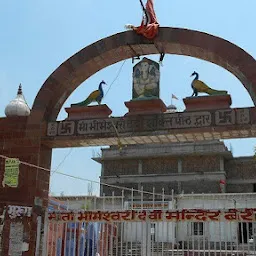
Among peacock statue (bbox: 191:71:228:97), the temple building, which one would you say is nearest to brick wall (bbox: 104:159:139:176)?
the temple building

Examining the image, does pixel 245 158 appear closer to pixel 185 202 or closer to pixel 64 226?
pixel 185 202

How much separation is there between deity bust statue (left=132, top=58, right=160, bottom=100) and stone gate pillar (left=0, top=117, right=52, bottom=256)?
2.17m

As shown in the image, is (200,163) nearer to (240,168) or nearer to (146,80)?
(240,168)

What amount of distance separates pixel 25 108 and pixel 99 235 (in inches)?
130

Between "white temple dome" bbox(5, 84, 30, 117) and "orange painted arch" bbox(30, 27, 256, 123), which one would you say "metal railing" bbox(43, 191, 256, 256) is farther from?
"white temple dome" bbox(5, 84, 30, 117)

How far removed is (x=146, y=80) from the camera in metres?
8.76

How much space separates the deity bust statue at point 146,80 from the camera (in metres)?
8.66

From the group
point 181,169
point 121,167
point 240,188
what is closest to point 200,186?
point 181,169

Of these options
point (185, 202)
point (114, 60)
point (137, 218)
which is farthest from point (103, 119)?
point (185, 202)

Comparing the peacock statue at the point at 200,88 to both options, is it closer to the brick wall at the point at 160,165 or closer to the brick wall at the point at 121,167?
the brick wall at the point at 160,165

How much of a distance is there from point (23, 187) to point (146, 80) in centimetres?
329

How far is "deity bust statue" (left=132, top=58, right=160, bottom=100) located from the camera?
341 inches

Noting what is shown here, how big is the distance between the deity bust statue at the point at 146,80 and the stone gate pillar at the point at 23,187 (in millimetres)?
2171

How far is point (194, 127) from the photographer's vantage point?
8102 mm
